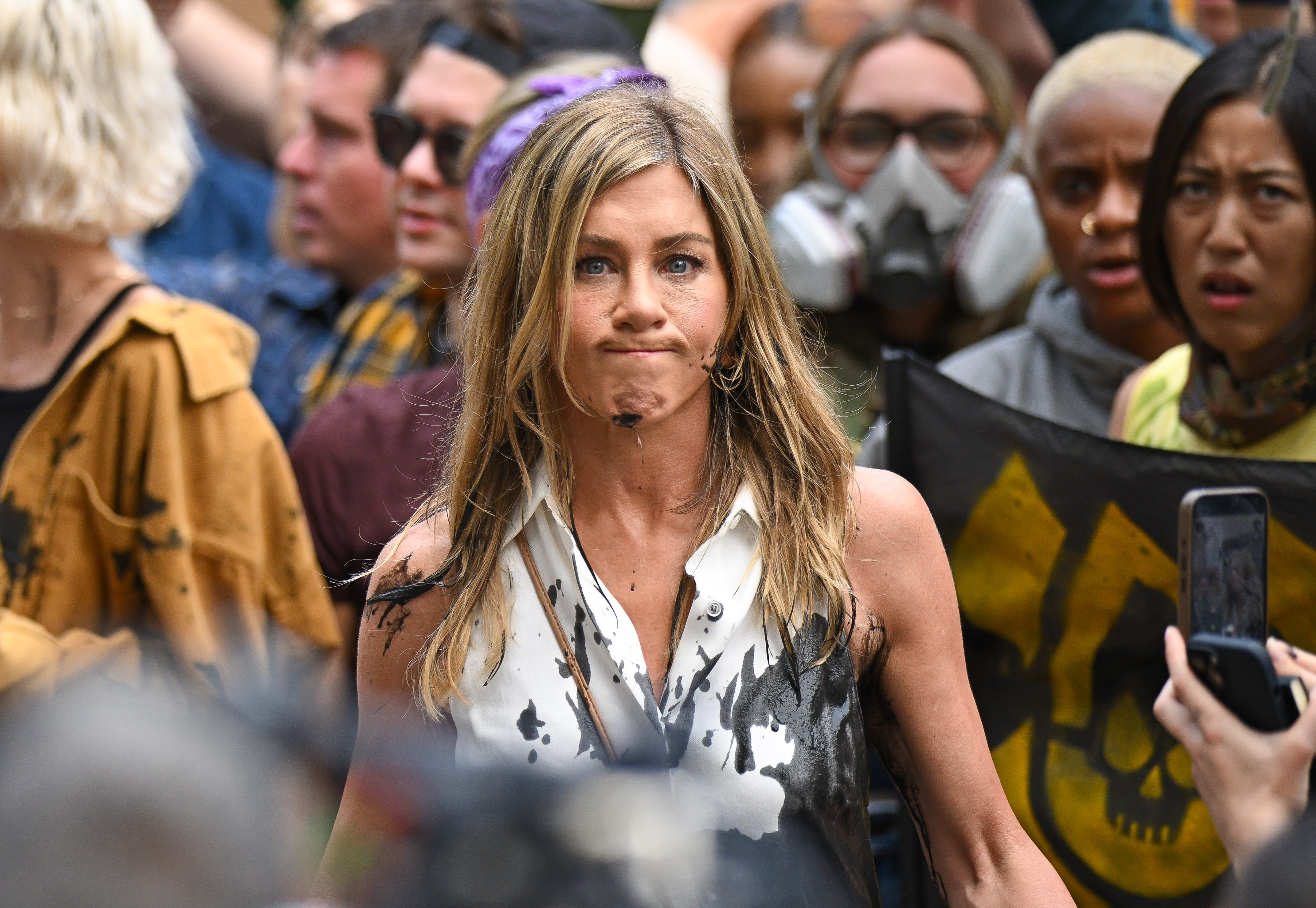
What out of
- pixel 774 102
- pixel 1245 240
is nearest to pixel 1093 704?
pixel 1245 240

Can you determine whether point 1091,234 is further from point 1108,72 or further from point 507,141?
point 507,141

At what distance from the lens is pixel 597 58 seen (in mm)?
3451

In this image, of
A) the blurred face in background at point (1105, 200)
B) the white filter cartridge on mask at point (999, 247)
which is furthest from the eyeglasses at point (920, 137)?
the blurred face in background at point (1105, 200)

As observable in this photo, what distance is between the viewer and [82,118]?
2.94 m

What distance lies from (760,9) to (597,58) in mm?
2569

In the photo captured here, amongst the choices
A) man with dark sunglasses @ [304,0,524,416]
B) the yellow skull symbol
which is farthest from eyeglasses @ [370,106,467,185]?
the yellow skull symbol

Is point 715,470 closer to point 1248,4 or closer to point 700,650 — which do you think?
point 700,650

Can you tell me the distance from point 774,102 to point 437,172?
65.2 inches

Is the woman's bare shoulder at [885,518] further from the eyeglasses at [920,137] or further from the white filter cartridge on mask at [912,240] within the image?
the eyeglasses at [920,137]

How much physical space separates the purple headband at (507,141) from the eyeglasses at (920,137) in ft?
4.13

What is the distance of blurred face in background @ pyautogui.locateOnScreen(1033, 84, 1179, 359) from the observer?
135 inches

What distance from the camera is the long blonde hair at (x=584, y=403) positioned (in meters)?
1.99

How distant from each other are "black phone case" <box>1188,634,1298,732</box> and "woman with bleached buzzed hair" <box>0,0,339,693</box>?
5.90ft

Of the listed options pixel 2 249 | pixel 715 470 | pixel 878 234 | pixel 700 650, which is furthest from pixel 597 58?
pixel 700 650
